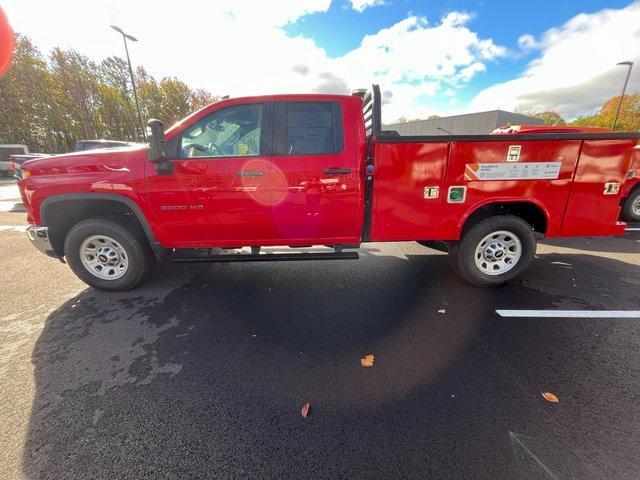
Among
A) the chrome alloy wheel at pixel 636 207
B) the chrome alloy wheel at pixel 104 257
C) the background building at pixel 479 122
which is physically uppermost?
the background building at pixel 479 122

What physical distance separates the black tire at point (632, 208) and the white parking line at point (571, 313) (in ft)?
15.2

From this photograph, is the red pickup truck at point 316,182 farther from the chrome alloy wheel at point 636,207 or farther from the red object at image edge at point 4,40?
the red object at image edge at point 4,40

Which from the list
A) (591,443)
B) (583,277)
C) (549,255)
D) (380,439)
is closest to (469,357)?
(591,443)

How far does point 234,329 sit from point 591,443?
9.28 ft

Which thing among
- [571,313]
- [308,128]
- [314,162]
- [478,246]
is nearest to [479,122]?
[478,246]

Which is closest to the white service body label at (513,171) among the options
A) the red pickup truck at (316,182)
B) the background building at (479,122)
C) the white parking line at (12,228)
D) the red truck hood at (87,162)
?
the red pickup truck at (316,182)

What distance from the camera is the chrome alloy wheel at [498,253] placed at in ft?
12.0

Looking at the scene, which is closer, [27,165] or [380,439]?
[380,439]

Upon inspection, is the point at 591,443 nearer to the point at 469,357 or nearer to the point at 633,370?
the point at 469,357

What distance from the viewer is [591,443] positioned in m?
1.77

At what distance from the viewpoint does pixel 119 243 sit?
358 centimetres

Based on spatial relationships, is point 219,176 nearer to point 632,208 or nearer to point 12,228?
point 12,228

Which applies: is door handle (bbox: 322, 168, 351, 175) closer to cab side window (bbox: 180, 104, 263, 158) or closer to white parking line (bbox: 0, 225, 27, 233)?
cab side window (bbox: 180, 104, 263, 158)

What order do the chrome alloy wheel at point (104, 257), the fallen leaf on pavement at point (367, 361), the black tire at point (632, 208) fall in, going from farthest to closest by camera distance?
the black tire at point (632, 208) → the chrome alloy wheel at point (104, 257) → the fallen leaf on pavement at point (367, 361)
